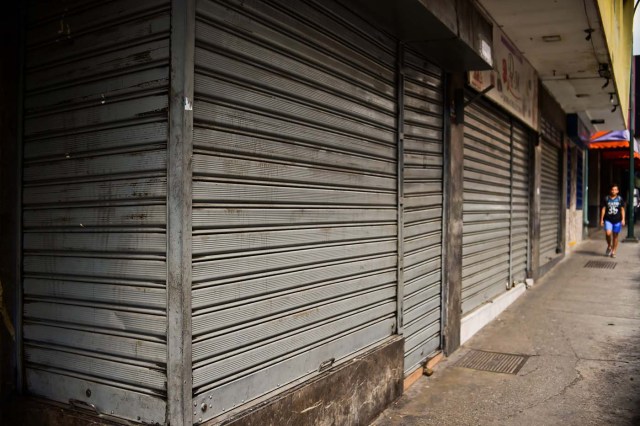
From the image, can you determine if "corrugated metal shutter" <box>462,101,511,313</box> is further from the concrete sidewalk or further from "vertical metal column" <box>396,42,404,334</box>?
"vertical metal column" <box>396,42,404,334</box>

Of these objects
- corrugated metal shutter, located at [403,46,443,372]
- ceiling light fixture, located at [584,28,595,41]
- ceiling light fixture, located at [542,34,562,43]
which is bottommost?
corrugated metal shutter, located at [403,46,443,372]

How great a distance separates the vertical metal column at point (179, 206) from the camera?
2752mm

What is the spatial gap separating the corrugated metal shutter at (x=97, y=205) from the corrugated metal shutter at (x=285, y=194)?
225 mm

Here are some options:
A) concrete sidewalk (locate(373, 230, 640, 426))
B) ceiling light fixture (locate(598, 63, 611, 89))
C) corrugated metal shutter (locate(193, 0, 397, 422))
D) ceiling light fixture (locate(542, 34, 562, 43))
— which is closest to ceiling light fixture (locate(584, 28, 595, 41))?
ceiling light fixture (locate(542, 34, 562, 43))

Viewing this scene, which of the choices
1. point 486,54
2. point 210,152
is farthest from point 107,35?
point 486,54

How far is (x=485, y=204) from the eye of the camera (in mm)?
8125

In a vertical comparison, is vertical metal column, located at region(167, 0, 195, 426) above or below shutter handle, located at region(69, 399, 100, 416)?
above

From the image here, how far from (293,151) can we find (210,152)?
2.67 ft

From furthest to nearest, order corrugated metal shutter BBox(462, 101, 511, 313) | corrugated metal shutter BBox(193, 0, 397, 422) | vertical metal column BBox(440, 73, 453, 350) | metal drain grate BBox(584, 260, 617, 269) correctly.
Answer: metal drain grate BBox(584, 260, 617, 269)
corrugated metal shutter BBox(462, 101, 511, 313)
vertical metal column BBox(440, 73, 453, 350)
corrugated metal shutter BBox(193, 0, 397, 422)

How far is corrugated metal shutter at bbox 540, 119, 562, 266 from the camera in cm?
1267

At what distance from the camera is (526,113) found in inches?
387

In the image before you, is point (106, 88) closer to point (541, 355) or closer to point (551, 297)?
point (541, 355)

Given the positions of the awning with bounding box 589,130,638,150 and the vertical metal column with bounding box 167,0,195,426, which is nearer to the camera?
the vertical metal column with bounding box 167,0,195,426

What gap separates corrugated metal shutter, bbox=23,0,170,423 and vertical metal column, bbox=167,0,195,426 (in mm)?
57
